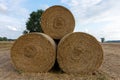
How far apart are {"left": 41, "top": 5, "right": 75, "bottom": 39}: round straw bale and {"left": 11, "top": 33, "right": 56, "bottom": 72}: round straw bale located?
132 centimetres

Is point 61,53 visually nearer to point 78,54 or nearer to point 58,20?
point 78,54

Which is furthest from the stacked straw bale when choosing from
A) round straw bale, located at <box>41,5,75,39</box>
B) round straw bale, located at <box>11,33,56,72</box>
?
round straw bale, located at <box>41,5,75,39</box>

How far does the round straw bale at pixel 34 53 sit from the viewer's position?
532 centimetres

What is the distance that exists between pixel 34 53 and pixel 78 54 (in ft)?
3.95

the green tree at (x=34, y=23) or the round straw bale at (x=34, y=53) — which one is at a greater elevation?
the green tree at (x=34, y=23)

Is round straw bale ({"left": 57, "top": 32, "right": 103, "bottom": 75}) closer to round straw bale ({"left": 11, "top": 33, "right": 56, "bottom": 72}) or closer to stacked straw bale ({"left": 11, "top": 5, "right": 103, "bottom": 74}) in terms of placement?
stacked straw bale ({"left": 11, "top": 5, "right": 103, "bottom": 74})

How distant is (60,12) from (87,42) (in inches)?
77.8

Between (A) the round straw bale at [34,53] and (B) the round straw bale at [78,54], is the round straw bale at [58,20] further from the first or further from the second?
(B) the round straw bale at [78,54]

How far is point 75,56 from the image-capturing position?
17.4 feet

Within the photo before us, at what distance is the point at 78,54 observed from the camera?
5293 mm

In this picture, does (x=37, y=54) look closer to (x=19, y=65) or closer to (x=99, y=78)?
(x=19, y=65)

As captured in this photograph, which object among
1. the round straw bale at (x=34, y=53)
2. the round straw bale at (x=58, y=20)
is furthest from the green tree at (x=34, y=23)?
the round straw bale at (x=34, y=53)

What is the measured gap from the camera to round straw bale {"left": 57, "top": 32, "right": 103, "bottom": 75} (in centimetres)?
524

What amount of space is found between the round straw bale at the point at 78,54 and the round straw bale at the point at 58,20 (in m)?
1.44
